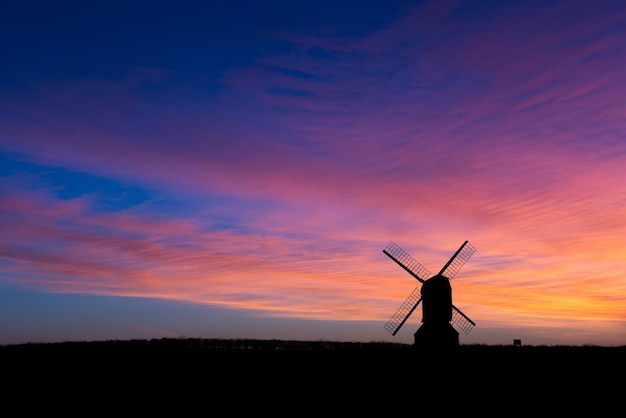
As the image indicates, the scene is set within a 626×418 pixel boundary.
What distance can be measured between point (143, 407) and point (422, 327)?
93.1ft

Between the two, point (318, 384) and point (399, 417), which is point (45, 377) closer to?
point (318, 384)

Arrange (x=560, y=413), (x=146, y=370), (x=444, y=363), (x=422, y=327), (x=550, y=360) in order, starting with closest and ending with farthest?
(x=560, y=413)
(x=146, y=370)
(x=444, y=363)
(x=550, y=360)
(x=422, y=327)

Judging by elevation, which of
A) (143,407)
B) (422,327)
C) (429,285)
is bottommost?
(143,407)

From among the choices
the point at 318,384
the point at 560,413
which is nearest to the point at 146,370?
the point at 318,384

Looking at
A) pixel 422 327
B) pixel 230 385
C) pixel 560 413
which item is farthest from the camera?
pixel 422 327

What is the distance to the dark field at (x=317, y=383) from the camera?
71.2 ft

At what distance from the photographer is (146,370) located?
29797 millimetres

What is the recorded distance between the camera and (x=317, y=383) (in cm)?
2658

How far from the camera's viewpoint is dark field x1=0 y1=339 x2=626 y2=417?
2170 centimetres

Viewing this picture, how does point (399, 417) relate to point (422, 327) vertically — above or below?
below

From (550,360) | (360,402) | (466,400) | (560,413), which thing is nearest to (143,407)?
(360,402)

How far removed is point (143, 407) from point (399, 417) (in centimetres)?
854

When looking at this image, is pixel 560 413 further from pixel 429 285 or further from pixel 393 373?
pixel 429 285

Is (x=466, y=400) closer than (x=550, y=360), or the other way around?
(x=466, y=400)
